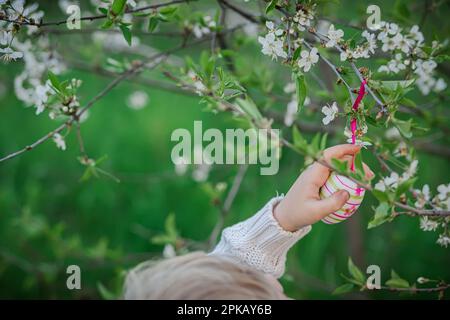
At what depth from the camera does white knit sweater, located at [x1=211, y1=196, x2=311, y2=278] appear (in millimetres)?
981

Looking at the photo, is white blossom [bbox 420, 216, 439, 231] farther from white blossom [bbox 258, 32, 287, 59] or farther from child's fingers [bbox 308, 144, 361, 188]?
white blossom [bbox 258, 32, 287, 59]

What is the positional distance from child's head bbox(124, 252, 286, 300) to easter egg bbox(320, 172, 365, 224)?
172 millimetres

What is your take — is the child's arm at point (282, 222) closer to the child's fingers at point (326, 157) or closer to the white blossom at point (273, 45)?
the child's fingers at point (326, 157)

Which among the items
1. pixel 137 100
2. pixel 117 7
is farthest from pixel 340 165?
pixel 137 100

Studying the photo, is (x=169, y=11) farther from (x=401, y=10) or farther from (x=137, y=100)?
(x=137, y=100)

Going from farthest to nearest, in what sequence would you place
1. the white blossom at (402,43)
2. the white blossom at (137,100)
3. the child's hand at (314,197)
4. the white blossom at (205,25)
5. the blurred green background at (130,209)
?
1. the white blossom at (137,100)
2. the blurred green background at (130,209)
3. the white blossom at (205,25)
4. the white blossom at (402,43)
5. the child's hand at (314,197)

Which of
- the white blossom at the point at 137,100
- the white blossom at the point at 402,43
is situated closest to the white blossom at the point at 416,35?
the white blossom at the point at 402,43

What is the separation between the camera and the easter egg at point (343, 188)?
86cm

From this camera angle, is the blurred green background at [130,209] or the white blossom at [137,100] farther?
the white blossom at [137,100]

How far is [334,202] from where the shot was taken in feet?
2.75

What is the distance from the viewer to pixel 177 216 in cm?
252
